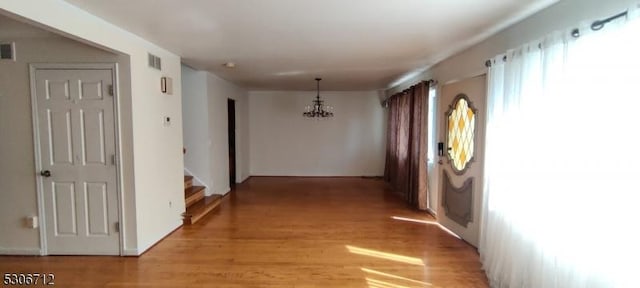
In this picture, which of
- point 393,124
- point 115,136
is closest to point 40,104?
point 115,136

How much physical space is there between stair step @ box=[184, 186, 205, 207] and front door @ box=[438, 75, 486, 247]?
3863 mm

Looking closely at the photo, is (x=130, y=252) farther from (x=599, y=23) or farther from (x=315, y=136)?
(x=315, y=136)

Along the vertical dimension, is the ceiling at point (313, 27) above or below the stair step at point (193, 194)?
above

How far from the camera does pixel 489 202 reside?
2.95 m

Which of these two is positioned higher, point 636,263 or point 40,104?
point 40,104

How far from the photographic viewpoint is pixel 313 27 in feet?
9.45

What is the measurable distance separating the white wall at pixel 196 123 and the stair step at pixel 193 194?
0.57 feet

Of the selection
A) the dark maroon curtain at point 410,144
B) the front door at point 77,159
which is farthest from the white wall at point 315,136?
the front door at point 77,159

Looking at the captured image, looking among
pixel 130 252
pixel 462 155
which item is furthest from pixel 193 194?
pixel 462 155

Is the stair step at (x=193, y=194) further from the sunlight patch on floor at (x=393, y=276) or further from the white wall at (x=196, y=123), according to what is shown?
the sunlight patch on floor at (x=393, y=276)

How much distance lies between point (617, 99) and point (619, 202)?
1.94ft

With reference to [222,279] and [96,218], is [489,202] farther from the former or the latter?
[96,218]

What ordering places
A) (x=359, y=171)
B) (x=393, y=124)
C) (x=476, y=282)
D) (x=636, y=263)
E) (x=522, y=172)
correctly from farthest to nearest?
(x=359, y=171) → (x=393, y=124) → (x=476, y=282) → (x=522, y=172) → (x=636, y=263)

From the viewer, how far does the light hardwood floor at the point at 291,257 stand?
280cm
